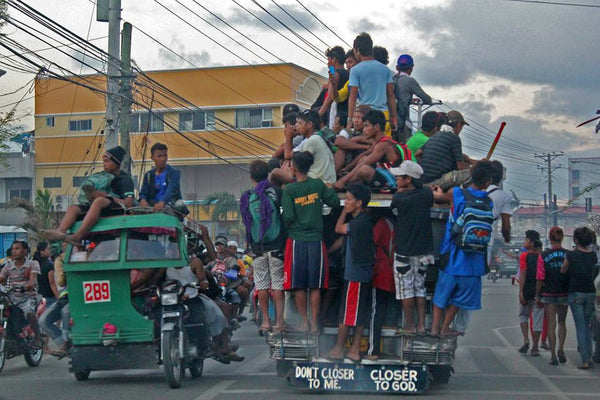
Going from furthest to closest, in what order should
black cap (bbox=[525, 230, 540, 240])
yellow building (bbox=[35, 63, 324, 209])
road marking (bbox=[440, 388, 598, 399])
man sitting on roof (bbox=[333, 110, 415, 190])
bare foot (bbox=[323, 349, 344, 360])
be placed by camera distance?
yellow building (bbox=[35, 63, 324, 209]) < black cap (bbox=[525, 230, 540, 240]) < man sitting on roof (bbox=[333, 110, 415, 190]) < road marking (bbox=[440, 388, 598, 399]) < bare foot (bbox=[323, 349, 344, 360])

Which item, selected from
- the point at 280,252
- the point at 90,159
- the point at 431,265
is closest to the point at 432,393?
the point at 431,265

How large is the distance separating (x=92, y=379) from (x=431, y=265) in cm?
497

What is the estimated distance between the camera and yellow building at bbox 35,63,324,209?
5725 cm

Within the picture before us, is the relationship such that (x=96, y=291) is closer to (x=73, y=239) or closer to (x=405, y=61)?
(x=73, y=239)

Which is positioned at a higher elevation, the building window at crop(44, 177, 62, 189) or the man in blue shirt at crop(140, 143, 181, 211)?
the building window at crop(44, 177, 62, 189)

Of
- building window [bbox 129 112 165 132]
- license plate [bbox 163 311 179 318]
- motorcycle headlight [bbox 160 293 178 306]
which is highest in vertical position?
building window [bbox 129 112 165 132]

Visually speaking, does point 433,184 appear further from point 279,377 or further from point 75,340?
point 75,340

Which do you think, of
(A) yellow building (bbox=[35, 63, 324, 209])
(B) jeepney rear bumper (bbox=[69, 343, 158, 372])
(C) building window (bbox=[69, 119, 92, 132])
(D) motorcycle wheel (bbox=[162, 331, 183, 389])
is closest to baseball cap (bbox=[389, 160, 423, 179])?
(D) motorcycle wheel (bbox=[162, 331, 183, 389])

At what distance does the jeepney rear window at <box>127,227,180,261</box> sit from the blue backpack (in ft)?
11.6

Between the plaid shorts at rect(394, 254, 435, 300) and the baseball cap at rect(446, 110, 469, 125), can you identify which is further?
the baseball cap at rect(446, 110, 469, 125)

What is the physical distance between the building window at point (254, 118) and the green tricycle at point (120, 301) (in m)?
46.2

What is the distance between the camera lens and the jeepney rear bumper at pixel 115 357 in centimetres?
1164

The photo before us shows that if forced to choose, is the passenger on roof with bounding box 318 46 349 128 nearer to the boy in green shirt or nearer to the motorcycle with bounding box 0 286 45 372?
the boy in green shirt

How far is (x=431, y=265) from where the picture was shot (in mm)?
11109
